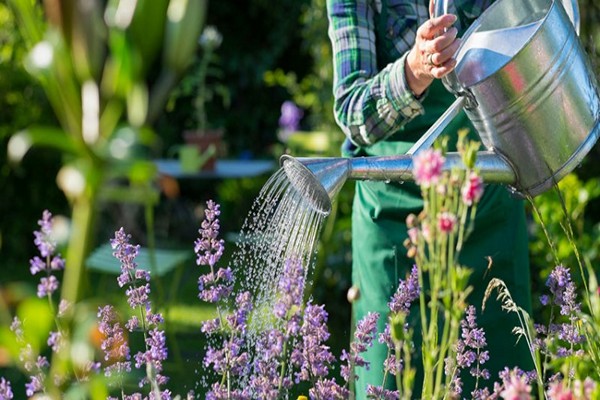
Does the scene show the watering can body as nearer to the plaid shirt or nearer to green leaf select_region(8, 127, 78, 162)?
the plaid shirt

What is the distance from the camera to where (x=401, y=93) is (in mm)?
Answer: 1877

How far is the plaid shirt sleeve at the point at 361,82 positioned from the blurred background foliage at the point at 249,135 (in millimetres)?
1660

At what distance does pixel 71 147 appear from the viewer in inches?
31.1

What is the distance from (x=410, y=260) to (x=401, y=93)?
35 cm

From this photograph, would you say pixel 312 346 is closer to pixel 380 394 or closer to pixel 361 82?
pixel 380 394

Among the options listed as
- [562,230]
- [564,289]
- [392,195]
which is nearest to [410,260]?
[392,195]

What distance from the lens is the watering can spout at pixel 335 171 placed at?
5.36 feet

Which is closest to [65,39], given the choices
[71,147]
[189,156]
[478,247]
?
[71,147]

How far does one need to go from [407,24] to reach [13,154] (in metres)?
1.38

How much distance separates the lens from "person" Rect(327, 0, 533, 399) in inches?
79.2

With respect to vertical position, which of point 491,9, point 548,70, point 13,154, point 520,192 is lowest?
point 13,154

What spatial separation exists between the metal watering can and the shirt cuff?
0.11 metres

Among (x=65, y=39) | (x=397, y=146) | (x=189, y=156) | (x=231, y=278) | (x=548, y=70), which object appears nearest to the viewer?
(x=65, y=39)

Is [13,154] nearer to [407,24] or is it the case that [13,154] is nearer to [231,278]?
[231,278]
